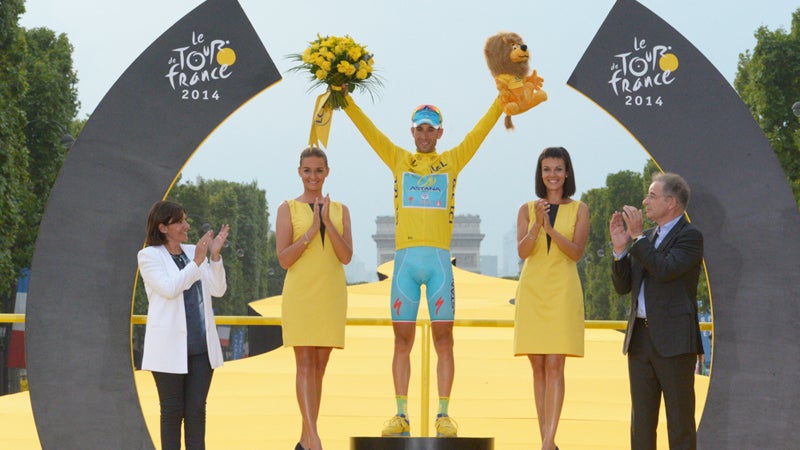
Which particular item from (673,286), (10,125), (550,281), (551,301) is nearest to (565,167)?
(550,281)

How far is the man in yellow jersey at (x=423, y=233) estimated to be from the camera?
23.9 feet

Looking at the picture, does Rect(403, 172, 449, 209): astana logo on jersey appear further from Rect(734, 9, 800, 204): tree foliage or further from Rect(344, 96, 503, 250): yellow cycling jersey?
Rect(734, 9, 800, 204): tree foliage

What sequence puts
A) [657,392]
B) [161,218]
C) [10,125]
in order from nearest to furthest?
[657,392]
[161,218]
[10,125]

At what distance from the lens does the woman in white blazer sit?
675 centimetres

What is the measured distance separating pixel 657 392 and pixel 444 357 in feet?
4.75

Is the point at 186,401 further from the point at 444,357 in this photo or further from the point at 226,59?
the point at 226,59

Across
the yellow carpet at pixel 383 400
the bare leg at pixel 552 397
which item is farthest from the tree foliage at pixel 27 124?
the bare leg at pixel 552 397

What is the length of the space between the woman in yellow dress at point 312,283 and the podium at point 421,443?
45 cm

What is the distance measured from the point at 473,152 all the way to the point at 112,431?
11.0 ft

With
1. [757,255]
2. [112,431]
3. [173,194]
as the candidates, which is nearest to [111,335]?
[112,431]

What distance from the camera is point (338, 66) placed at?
7.55 m

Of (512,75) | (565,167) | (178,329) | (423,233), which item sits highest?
(512,75)

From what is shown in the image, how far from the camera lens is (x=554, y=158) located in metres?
7.36

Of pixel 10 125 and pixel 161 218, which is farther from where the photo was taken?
pixel 10 125
